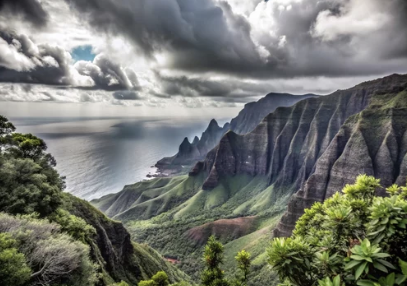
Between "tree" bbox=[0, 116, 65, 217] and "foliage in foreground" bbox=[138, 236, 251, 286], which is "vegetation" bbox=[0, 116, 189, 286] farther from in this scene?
"foliage in foreground" bbox=[138, 236, 251, 286]

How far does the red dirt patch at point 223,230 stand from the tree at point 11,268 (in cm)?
11831

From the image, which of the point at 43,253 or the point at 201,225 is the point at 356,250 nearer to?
the point at 43,253

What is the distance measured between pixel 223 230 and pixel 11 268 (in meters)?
126

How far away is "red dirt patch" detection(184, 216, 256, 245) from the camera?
128m

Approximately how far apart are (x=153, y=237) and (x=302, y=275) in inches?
5629

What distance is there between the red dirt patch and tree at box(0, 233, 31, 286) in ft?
388

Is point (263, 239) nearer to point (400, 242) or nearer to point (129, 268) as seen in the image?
point (129, 268)

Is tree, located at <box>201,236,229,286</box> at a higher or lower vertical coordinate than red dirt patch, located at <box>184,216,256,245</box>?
higher

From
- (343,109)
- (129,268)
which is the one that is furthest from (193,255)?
(343,109)

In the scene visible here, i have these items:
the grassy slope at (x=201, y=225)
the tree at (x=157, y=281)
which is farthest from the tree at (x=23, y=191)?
the grassy slope at (x=201, y=225)

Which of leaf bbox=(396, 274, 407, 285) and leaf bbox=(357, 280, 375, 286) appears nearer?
leaf bbox=(396, 274, 407, 285)

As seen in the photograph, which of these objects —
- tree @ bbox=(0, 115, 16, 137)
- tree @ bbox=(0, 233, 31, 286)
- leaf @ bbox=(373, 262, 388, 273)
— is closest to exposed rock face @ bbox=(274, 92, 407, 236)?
tree @ bbox=(0, 115, 16, 137)

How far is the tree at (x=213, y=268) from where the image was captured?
84.5 ft

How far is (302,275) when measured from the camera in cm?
977
